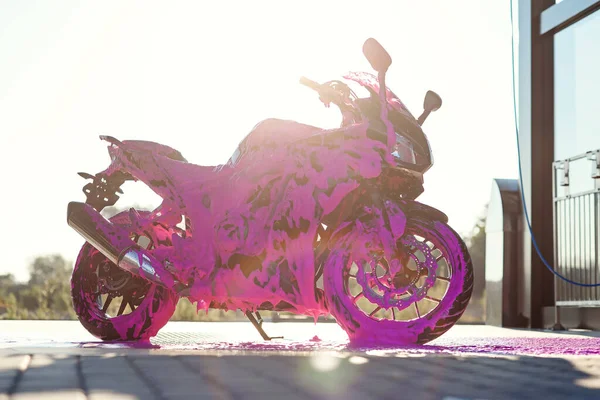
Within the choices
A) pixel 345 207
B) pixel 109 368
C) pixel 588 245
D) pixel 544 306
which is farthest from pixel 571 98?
pixel 109 368

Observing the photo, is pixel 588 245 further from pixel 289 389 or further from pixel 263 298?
pixel 289 389

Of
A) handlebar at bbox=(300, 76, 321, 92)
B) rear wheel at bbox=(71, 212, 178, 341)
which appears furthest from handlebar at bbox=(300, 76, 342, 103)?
rear wheel at bbox=(71, 212, 178, 341)

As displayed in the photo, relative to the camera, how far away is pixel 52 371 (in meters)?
2.56

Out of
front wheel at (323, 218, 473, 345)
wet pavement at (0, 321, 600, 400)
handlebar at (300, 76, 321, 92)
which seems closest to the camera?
wet pavement at (0, 321, 600, 400)

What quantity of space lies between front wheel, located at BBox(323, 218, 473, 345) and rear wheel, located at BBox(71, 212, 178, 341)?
1.04 m

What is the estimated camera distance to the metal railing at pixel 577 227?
823 centimetres

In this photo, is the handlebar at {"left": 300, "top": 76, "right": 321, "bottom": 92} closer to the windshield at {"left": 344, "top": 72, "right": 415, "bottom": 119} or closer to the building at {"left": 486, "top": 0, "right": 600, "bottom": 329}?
the windshield at {"left": 344, "top": 72, "right": 415, "bottom": 119}

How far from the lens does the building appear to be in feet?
27.2

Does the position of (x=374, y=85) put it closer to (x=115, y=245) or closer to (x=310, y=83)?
(x=310, y=83)

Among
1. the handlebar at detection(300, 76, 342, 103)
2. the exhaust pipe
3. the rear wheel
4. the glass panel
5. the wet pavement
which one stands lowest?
the wet pavement

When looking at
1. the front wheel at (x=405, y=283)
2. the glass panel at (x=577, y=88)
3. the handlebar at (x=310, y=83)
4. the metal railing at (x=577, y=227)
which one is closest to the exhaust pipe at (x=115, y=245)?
the front wheel at (x=405, y=283)

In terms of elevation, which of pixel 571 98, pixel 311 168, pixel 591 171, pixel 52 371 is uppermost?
pixel 571 98

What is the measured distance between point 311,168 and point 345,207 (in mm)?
242

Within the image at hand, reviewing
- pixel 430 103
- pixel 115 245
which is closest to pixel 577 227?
pixel 430 103
